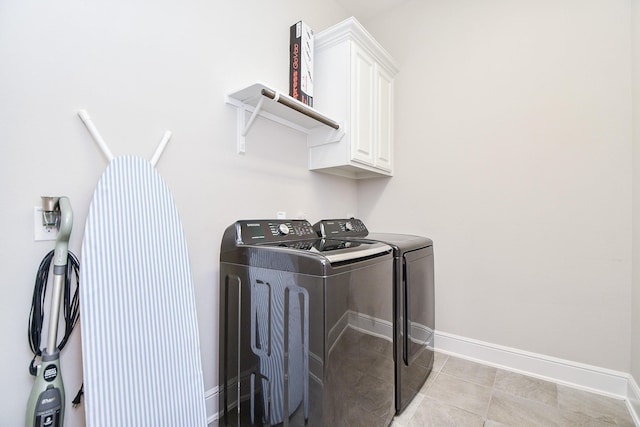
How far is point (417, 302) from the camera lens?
5.60ft

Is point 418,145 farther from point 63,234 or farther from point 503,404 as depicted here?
point 63,234

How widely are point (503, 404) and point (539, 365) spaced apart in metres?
0.53

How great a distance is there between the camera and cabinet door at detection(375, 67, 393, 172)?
2.31 m

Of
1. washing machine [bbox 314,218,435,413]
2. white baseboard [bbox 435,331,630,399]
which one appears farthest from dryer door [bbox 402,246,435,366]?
Result: white baseboard [bbox 435,331,630,399]

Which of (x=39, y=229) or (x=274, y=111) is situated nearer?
(x=39, y=229)

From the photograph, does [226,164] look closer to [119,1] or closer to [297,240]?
[297,240]

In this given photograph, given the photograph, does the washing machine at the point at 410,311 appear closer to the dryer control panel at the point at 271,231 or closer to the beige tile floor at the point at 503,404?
the beige tile floor at the point at 503,404

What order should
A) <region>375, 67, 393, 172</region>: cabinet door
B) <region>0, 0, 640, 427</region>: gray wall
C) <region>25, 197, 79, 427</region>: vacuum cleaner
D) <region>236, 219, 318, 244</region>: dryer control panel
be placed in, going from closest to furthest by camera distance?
<region>25, 197, 79, 427</region>: vacuum cleaner
<region>0, 0, 640, 427</region>: gray wall
<region>236, 219, 318, 244</region>: dryer control panel
<region>375, 67, 393, 172</region>: cabinet door

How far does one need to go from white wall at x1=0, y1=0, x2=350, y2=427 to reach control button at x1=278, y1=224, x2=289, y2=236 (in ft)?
0.77

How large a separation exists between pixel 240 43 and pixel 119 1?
0.62m

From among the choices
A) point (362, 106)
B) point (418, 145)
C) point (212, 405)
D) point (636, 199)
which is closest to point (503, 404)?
point (636, 199)

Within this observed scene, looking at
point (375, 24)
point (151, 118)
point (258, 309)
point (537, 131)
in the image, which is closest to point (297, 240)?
point (258, 309)

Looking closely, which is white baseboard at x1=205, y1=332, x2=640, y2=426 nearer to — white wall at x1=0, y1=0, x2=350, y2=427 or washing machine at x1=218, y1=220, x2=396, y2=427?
washing machine at x1=218, y1=220, x2=396, y2=427

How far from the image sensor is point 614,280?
171 centimetres
